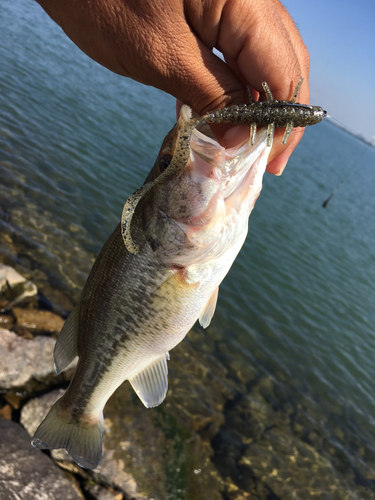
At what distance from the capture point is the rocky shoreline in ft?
18.9

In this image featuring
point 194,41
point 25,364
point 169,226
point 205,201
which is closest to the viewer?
point 194,41

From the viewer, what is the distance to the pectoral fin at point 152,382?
3393 mm

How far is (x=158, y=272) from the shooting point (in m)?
2.82

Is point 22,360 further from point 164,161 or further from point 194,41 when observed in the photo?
point 194,41

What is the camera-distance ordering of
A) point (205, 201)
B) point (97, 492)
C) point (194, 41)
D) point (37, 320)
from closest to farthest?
1. point (194, 41)
2. point (205, 201)
3. point (97, 492)
4. point (37, 320)

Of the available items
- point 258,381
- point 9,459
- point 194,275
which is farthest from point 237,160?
point 258,381

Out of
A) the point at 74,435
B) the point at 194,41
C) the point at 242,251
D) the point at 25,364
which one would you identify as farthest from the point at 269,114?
the point at 242,251

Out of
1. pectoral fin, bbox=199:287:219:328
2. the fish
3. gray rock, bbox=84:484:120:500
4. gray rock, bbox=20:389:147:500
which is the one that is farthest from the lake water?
pectoral fin, bbox=199:287:219:328

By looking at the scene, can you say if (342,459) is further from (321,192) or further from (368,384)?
(321,192)

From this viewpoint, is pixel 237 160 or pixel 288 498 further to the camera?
pixel 288 498

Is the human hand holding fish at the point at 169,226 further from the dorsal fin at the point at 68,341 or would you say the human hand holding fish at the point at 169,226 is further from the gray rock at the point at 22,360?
the gray rock at the point at 22,360

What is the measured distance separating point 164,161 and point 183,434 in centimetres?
634

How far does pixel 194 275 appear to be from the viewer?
9.23ft

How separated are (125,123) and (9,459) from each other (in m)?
19.3
